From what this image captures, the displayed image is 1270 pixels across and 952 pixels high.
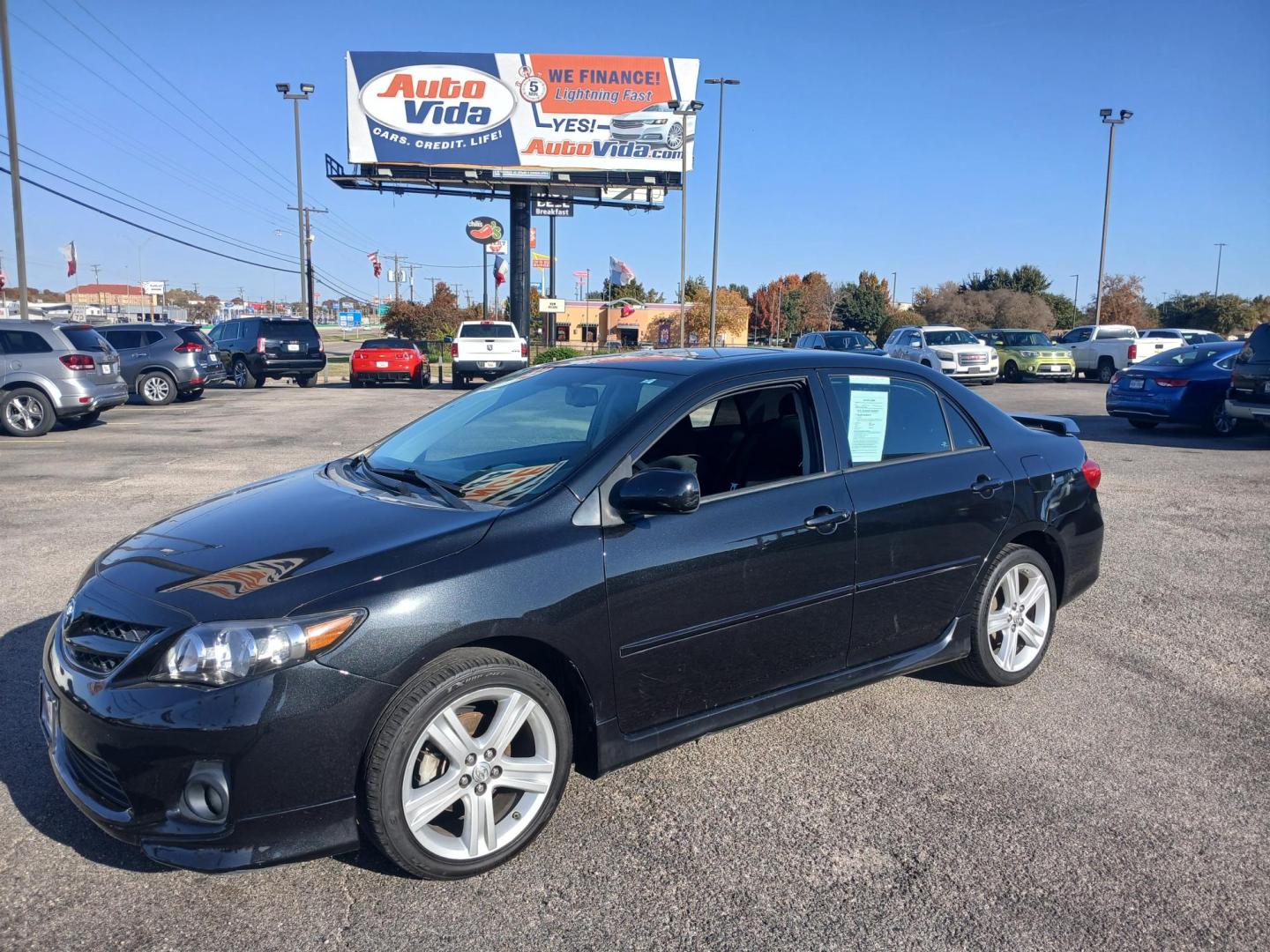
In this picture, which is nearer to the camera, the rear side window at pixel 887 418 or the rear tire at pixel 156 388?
the rear side window at pixel 887 418

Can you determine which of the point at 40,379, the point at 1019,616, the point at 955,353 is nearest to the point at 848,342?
the point at 955,353

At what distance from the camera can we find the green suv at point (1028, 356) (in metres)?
27.8

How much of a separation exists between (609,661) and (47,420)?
545 inches

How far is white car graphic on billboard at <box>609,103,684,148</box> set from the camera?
36500 mm

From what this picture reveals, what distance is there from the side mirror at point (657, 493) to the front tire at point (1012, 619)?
188 cm

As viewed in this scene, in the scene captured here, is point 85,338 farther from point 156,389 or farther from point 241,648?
point 241,648

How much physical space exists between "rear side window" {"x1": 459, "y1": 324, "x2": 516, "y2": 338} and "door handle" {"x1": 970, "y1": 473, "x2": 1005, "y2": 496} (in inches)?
892

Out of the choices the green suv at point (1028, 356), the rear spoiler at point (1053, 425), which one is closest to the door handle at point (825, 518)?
the rear spoiler at point (1053, 425)

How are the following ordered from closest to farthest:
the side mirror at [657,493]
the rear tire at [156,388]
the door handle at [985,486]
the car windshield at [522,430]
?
1. the side mirror at [657,493]
2. the car windshield at [522,430]
3. the door handle at [985,486]
4. the rear tire at [156,388]

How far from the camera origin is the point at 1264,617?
5.65 metres

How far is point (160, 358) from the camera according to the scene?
65.4ft

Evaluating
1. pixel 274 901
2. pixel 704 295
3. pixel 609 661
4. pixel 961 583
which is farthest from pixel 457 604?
pixel 704 295

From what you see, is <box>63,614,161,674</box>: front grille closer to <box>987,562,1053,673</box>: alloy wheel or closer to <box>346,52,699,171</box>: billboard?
<box>987,562,1053,673</box>: alloy wheel

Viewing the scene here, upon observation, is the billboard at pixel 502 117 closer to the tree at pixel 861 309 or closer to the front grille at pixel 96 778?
the front grille at pixel 96 778
